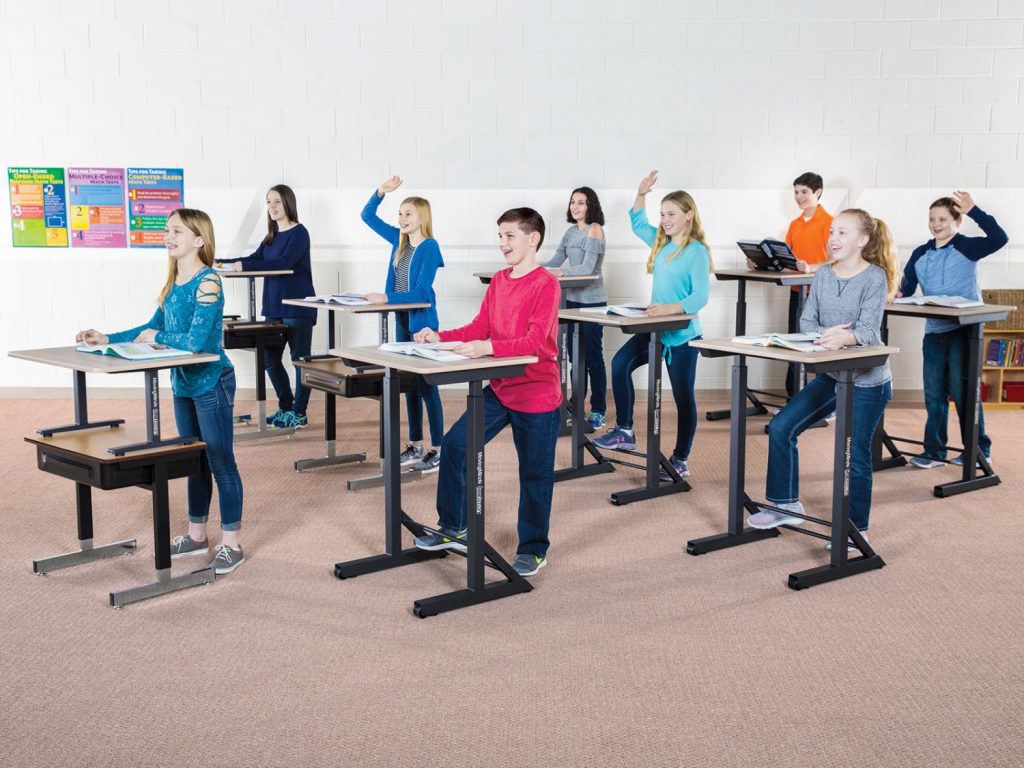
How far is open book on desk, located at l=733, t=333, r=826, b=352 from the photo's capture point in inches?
153

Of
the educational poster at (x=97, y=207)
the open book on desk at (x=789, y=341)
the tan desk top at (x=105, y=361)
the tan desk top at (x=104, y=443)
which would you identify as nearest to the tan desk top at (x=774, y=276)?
the open book on desk at (x=789, y=341)

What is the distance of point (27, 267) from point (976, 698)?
7.15m

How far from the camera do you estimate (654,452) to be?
526cm

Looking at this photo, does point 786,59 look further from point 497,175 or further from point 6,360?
point 6,360

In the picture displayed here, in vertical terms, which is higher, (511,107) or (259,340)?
(511,107)

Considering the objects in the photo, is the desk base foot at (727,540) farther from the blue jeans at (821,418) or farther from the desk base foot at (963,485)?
the desk base foot at (963,485)

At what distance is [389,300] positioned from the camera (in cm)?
588

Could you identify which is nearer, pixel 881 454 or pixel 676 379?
pixel 676 379

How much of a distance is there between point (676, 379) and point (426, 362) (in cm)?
220

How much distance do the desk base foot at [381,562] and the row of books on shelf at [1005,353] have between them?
503 centimetres

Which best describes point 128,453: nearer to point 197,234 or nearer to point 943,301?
point 197,234

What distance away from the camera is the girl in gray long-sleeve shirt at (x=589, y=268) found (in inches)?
266

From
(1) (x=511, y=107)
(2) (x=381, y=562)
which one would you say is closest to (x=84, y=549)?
(2) (x=381, y=562)

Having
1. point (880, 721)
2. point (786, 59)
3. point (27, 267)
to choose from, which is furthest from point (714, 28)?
point (880, 721)
